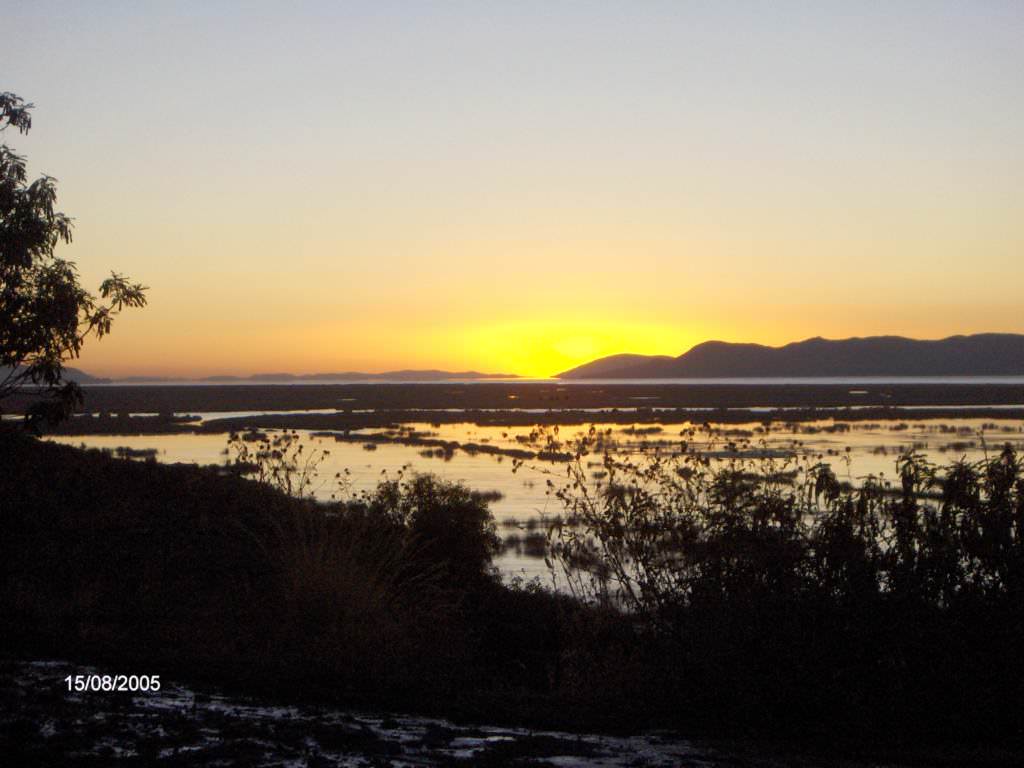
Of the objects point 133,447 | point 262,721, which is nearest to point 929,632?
point 262,721

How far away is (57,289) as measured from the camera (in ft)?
44.4

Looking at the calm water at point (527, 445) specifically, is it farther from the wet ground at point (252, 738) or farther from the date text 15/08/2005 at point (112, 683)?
the wet ground at point (252, 738)

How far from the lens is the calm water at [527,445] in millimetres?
23984

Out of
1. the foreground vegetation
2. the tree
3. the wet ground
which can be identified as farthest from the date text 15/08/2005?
the tree

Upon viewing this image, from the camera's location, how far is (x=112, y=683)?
24.4ft

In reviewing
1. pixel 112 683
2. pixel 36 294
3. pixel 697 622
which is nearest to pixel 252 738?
pixel 112 683

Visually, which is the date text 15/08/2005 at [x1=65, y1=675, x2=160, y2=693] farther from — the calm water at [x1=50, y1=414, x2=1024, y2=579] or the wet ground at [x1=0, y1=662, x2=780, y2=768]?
the calm water at [x1=50, y1=414, x2=1024, y2=579]

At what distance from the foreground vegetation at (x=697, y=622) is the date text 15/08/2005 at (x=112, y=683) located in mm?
278

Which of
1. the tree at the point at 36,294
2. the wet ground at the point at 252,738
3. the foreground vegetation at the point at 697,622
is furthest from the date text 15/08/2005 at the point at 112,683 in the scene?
the tree at the point at 36,294

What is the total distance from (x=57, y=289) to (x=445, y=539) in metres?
6.07

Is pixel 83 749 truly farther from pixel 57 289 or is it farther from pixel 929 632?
pixel 57 289

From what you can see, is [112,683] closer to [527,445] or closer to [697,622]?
[697,622]

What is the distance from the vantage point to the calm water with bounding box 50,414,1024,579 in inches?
944

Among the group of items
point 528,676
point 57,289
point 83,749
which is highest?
point 57,289
